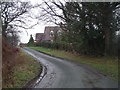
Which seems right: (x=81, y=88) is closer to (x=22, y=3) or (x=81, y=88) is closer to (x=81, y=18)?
(x=81, y=18)

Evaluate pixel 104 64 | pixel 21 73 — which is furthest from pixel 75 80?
pixel 104 64

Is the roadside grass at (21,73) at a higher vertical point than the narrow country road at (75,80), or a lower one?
higher

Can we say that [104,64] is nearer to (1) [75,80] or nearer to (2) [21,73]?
(1) [75,80]

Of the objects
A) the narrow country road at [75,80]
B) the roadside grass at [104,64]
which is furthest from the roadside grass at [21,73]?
the roadside grass at [104,64]

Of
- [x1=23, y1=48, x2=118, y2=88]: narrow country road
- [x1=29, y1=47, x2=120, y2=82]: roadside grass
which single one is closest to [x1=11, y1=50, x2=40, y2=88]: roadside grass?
[x1=23, y1=48, x2=118, y2=88]: narrow country road

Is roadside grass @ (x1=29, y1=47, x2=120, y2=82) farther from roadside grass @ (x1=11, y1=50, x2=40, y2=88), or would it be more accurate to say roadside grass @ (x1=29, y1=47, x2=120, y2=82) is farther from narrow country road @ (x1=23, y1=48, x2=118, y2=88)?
roadside grass @ (x1=11, y1=50, x2=40, y2=88)

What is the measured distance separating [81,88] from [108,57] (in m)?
11.5

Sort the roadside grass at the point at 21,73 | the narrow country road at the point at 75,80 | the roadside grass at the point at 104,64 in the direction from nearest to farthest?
the narrow country road at the point at 75,80
the roadside grass at the point at 21,73
the roadside grass at the point at 104,64

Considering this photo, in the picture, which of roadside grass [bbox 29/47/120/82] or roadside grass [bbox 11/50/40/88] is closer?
roadside grass [bbox 11/50/40/88]

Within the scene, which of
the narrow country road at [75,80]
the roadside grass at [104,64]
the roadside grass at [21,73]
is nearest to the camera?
the narrow country road at [75,80]

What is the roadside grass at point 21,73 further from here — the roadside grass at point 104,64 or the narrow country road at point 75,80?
the roadside grass at point 104,64

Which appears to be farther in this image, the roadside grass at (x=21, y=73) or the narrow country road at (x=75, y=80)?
the roadside grass at (x=21, y=73)

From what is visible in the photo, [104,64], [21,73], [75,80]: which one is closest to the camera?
[75,80]

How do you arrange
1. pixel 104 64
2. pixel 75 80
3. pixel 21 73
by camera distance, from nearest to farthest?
pixel 75 80, pixel 21 73, pixel 104 64
